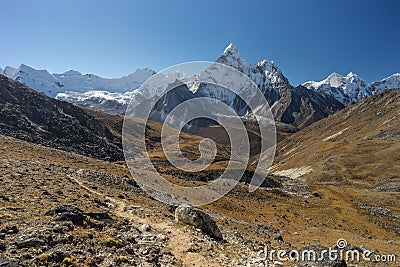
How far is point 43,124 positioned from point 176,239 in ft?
261

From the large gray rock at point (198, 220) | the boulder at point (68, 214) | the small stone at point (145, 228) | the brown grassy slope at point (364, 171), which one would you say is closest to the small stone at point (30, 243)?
the boulder at point (68, 214)

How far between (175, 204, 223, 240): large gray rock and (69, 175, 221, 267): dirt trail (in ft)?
4.19

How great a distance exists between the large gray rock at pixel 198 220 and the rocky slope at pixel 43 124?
60244 mm

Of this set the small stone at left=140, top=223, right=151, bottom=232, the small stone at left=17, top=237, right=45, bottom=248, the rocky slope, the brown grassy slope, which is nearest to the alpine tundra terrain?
the small stone at left=17, top=237, right=45, bottom=248

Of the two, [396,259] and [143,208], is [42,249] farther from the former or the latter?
[396,259]

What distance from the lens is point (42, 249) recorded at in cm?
1222

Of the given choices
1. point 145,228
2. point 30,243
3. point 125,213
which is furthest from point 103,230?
point 125,213

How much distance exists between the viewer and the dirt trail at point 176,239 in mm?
15839

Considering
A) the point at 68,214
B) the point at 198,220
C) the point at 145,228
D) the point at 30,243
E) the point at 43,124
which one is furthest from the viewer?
the point at 43,124

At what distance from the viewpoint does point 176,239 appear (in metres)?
18.7

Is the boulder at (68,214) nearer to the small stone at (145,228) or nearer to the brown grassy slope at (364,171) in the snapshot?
the small stone at (145,228)

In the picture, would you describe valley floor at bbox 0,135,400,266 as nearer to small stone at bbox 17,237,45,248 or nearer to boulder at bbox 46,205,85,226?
small stone at bbox 17,237,45,248

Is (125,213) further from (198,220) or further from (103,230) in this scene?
(198,220)

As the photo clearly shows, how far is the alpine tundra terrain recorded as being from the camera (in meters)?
14.4
